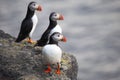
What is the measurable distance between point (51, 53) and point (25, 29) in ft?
7.98

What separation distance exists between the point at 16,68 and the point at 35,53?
3.22ft

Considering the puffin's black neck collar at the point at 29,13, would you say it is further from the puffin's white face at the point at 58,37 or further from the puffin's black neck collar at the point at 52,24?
the puffin's white face at the point at 58,37

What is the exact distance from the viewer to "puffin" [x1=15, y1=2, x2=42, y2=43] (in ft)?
47.8

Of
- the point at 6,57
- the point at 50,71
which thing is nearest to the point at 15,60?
the point at 6,57

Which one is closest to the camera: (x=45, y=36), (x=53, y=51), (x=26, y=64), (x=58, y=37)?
(x=53, y=51)

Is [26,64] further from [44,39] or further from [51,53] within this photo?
[44,39]

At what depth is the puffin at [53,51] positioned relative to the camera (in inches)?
491

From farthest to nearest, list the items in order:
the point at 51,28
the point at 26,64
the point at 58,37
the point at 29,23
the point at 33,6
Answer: the point at 33,6, the point at 29,23, the point at 51,28, the point at 26,64, the point at 58,37

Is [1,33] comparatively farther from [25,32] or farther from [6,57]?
[6,57]

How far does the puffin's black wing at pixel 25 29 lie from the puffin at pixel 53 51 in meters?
2.04

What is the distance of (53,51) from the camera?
12.5 metres

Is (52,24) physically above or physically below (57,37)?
above

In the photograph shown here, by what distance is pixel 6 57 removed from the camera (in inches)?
530

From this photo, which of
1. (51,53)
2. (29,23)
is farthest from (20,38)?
(51,53)
